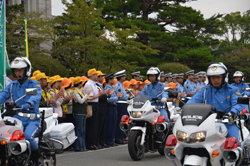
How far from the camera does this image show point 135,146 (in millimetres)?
10703

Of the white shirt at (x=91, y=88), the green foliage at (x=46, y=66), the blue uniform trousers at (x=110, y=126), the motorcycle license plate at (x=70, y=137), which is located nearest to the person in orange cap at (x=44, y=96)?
the white shirt at (x=91, y=88)

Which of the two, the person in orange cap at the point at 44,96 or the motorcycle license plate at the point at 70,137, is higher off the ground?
the person in orange cap at the point at 44,96

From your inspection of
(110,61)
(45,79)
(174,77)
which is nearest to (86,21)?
(110,61)

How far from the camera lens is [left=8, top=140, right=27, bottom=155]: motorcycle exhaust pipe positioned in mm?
6801

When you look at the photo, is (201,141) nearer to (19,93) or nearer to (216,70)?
(216,70)

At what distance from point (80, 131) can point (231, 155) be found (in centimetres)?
757

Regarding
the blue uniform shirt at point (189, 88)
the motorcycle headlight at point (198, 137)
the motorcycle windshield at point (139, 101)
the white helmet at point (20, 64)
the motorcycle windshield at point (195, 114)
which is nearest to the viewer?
the motorcycle headlight at point (198, 137)

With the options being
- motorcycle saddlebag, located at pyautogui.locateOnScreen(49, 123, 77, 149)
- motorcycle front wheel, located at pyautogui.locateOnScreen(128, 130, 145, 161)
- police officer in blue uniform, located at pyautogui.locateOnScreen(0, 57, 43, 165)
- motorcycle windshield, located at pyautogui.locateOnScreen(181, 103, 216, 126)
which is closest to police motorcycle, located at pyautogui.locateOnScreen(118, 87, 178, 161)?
motorcycle front wheel, located at pyautogui.locateOnScreen(128, 130, 145, 161)

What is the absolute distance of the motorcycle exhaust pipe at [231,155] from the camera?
5.95 meters

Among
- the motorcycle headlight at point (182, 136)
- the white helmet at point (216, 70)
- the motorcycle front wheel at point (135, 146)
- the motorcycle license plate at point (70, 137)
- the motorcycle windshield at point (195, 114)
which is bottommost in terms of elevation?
the motorcycle front wheel at point (135, 146)

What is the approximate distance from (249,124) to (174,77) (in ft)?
32.4

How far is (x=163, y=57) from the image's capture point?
43.7m

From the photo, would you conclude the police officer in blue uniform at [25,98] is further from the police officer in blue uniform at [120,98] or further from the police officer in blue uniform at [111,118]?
the police officer in blue uniform at [120,98]

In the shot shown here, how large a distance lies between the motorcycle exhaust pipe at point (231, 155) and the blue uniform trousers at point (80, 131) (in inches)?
296
